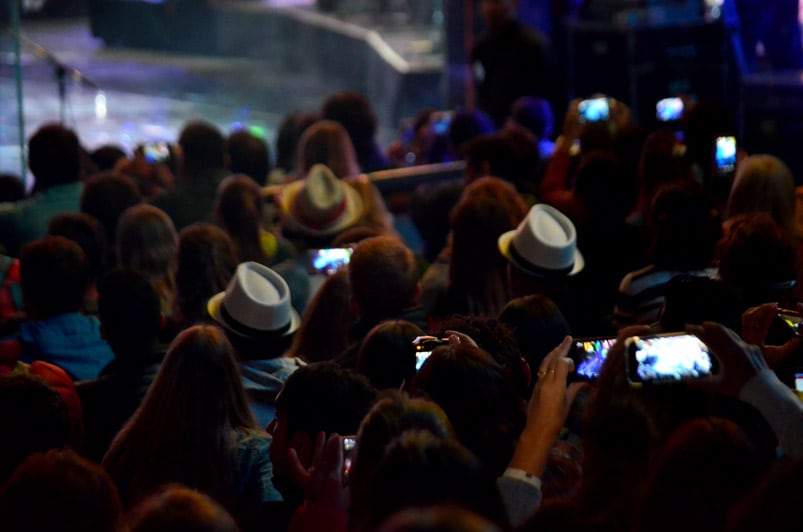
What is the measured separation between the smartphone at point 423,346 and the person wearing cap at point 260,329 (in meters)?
0.75

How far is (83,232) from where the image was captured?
5.73 m

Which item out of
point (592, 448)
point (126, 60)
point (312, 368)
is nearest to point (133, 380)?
point (312, 368)

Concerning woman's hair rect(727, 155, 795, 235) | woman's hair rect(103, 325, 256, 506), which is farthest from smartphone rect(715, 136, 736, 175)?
woman's hair rect(103, 325, 256, 506)

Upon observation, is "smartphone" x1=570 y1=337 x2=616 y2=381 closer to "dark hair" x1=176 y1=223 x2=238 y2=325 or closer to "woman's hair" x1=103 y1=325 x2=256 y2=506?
"woman's hair" x1=103 y1=325 x2=256 y2=506

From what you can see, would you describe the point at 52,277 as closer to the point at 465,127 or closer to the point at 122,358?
the point at 122,358

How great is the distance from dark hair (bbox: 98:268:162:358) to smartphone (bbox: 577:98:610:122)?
455 centimetres

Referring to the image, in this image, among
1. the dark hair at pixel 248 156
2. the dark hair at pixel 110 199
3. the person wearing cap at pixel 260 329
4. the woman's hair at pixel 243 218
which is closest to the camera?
the person wearing cap at pixel 260 329

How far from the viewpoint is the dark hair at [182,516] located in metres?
2.23

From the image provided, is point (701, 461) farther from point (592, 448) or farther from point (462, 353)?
point (462, 353)

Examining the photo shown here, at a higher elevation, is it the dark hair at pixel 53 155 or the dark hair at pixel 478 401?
the dark hair at pixel 53 155

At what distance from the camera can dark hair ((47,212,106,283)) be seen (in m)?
5.71

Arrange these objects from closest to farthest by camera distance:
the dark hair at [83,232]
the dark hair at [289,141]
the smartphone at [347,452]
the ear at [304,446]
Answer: the smartphone at [347,452] → the ear at [304,446] → the dark hair at [83,232] → the dark hair at [289,141]

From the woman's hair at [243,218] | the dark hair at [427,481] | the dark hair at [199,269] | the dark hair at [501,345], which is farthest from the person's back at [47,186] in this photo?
the dark hair at [427,481]

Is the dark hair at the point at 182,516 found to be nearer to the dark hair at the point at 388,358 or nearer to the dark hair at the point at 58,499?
the dark hair at the point at 58,499
